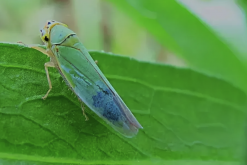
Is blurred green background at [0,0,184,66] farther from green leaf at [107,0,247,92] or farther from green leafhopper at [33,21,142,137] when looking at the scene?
green leafhopper at [33,21,142,137]

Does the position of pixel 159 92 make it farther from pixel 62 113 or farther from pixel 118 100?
pixel 62 113

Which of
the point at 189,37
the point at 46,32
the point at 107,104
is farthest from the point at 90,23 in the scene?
the point at 107,104

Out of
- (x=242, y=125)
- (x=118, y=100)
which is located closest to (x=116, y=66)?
(x=118, y=100)

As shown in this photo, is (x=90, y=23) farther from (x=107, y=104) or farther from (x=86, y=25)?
(x=107, y=104)

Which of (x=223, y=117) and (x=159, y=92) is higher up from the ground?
(x=159, y=92)

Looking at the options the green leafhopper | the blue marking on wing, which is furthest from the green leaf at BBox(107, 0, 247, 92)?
the blue marking on wing

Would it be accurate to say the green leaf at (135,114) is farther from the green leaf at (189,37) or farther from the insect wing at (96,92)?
the green leaf at (189,37)

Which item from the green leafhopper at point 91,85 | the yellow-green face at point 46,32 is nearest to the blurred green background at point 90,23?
the yellow-green face at point 46,32
